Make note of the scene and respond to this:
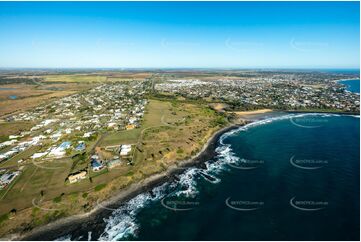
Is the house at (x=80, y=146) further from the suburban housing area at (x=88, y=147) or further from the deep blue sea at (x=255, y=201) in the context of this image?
the deep blue sea at (x=255, y=201)

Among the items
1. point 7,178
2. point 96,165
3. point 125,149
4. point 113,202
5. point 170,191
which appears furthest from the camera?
point 125,149

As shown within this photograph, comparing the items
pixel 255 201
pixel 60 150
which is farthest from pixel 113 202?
pixel 60 150

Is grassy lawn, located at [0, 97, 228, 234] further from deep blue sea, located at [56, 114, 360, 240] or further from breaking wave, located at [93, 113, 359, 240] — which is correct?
deep blue sea, located at [56, 114, 360, 240]

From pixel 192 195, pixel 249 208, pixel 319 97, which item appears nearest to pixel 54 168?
pixel 192 195

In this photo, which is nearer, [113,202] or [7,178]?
[113,202]

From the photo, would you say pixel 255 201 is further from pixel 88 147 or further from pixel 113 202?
pixel 88 147

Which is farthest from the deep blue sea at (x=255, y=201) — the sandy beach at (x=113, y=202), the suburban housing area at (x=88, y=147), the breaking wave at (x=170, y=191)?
the suburban housing area at (x=88, y=147)

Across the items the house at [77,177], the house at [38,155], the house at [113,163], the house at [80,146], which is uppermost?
the house at [80,146]
